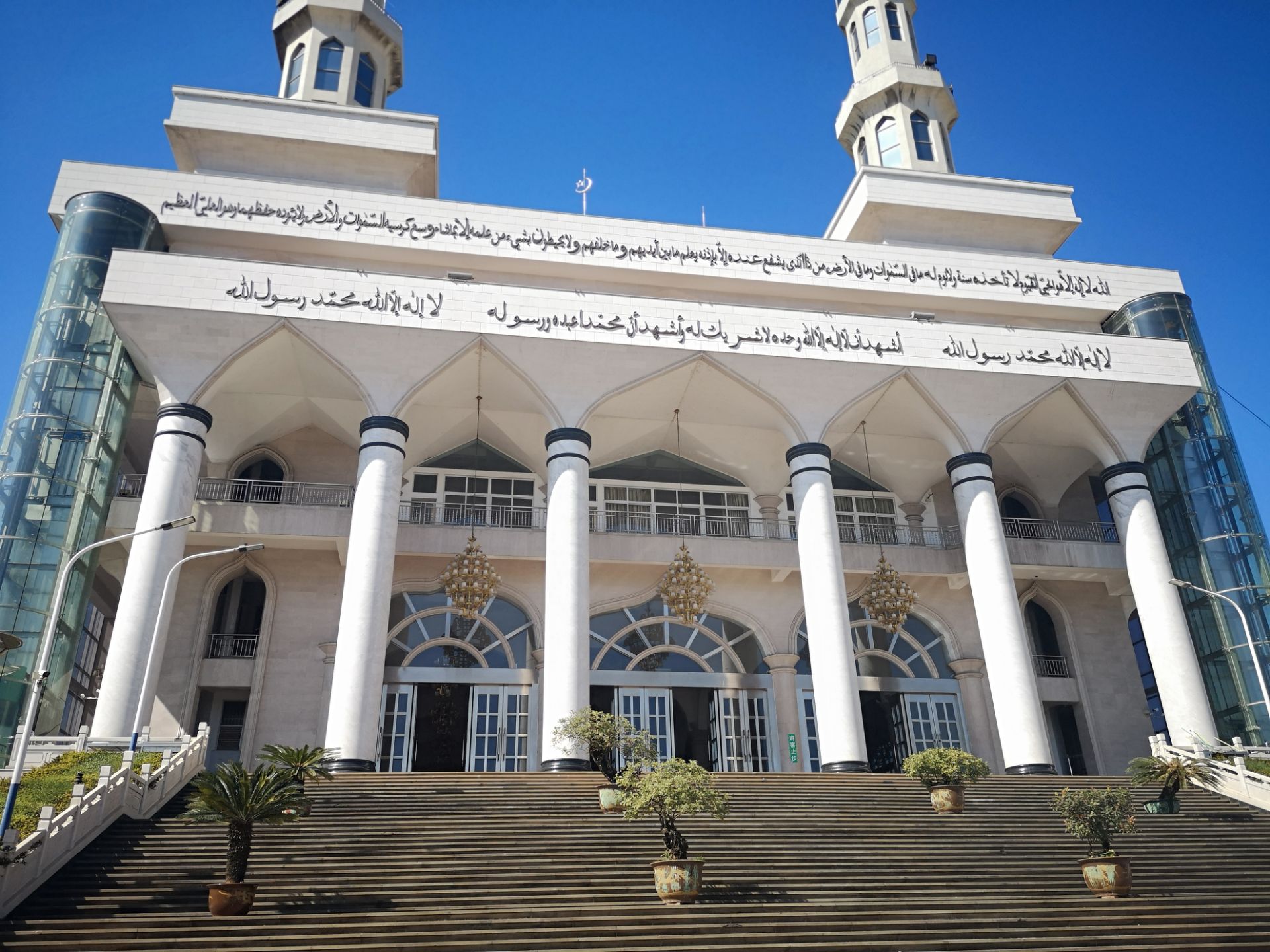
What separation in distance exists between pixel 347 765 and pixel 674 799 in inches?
274

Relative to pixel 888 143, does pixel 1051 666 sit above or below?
below

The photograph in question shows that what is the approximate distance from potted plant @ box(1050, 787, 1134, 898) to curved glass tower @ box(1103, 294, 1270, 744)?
827 centimetres

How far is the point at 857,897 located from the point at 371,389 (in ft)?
39.2

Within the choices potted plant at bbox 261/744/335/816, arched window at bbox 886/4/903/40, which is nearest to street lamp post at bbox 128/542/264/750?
potted plant at bbox 261/744/335/816

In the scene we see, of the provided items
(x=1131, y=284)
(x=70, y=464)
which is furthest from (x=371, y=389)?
(x=1131, y=284)

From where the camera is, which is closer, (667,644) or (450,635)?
(450,635)

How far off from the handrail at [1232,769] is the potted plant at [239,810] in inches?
508

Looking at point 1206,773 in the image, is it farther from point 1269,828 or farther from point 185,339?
point 185,339

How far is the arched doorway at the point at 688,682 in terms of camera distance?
19281 millimetres

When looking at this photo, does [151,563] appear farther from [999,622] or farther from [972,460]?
[972,460]

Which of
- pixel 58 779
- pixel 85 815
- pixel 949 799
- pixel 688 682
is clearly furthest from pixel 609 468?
pixel 85 815

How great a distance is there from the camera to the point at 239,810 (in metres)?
8.91

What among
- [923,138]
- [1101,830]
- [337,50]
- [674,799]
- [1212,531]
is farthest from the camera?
[923,138]

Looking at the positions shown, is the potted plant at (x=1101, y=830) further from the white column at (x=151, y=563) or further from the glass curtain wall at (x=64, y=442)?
the glass curtain wall at (x=64, y=442)
